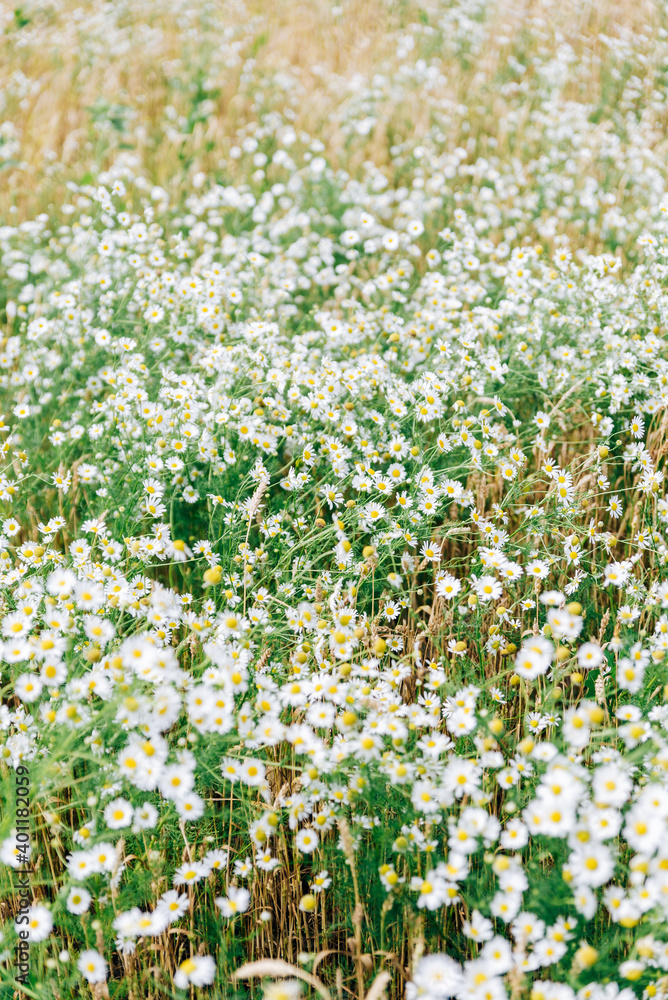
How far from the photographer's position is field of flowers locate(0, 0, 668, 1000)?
1.60m

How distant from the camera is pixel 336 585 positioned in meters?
2.14

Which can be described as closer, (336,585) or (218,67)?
(336,585)

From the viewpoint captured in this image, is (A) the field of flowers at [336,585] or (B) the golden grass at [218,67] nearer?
(A) the field of flowers at [336,585]

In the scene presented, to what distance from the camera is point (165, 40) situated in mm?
7961

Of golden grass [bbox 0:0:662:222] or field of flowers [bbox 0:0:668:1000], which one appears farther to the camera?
golden grass [bbox 0:0:662:222]

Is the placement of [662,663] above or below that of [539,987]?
above

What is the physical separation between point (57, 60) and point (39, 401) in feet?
19.3

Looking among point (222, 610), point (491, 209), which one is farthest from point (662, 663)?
point (491, 209)

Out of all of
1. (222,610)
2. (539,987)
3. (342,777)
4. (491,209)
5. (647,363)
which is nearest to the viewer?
(539,987)

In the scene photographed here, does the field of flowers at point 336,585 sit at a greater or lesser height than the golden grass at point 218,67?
lesser

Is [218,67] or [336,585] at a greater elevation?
[218,67]

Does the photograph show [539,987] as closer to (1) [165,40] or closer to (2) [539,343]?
(2) [539,343]

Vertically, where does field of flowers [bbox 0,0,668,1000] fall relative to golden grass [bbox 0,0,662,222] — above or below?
below

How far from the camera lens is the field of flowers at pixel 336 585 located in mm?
1597
